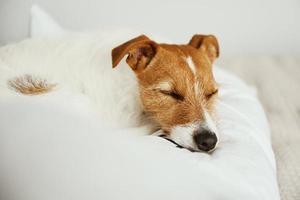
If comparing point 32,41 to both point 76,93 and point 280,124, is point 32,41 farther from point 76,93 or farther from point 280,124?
point 280,124

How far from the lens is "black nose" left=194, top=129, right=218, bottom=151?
130 centimetres

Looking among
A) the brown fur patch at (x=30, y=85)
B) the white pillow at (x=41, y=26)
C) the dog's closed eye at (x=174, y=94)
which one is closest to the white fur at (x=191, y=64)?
the dog's closed eye at (x=174, y=94)

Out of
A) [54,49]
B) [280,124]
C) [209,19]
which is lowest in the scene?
[280,124]

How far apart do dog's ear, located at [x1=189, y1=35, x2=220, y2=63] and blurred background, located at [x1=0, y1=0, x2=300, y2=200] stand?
47cm

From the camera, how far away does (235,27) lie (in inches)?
124

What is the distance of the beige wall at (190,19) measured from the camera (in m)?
2.58

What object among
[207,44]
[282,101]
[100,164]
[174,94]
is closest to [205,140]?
[174,94]

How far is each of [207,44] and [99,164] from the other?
2.81 ft

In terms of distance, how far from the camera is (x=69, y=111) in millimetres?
1266

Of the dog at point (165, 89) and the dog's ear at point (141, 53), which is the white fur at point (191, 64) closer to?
the dog at point (165, 89)

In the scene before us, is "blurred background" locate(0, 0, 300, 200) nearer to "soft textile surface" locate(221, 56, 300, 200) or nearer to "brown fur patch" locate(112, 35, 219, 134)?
"soft textile surface" locate(221, 56, 300, 200)

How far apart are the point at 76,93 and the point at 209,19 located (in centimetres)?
181

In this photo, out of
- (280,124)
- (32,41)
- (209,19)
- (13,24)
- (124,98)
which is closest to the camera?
(124,98)

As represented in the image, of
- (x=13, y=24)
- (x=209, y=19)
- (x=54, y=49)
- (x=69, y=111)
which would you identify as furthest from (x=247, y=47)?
(x=69, y=111)
